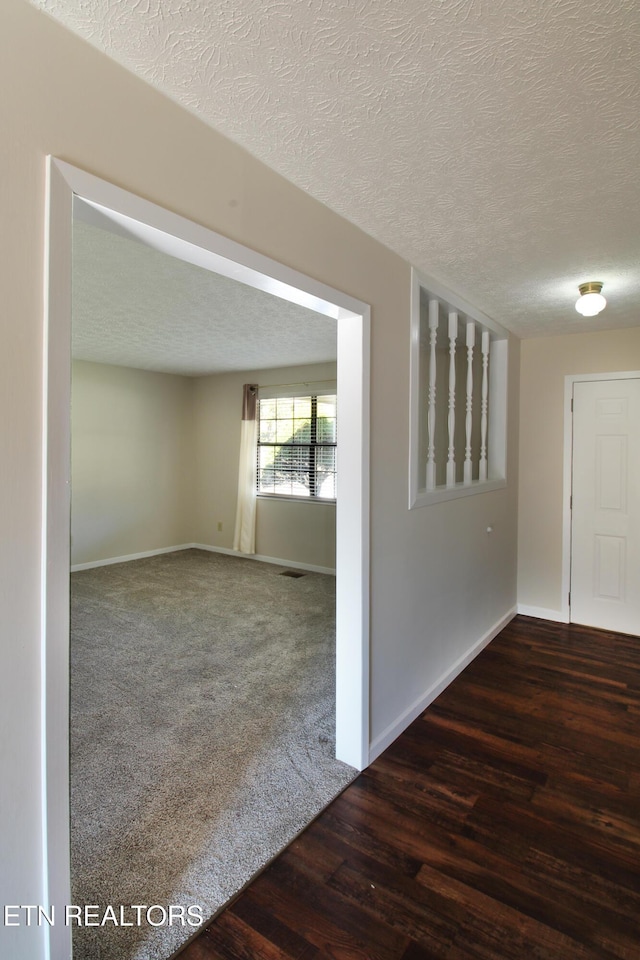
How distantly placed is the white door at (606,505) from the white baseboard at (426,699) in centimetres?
87

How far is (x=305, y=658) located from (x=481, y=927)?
78.8 inches

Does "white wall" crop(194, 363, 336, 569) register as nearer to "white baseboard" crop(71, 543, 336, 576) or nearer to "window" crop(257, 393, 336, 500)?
"white baseboard" crop(71, 543, 336, 576)

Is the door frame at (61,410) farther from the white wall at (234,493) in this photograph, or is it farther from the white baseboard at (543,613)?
the white wall at (234,493)

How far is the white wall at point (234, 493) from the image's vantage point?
5.86 m

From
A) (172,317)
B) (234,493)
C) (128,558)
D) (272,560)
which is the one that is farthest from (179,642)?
(234,493)

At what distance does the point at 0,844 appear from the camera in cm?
105

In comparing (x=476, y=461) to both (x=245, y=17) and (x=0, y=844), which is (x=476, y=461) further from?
(x=0, y=844)

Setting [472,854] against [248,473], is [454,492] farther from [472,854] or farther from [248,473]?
[248,473]

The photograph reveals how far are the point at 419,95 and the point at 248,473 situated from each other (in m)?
5.26

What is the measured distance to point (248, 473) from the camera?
20.8ft

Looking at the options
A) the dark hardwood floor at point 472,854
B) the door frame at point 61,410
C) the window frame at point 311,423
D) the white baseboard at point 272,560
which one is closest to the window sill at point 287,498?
the window frame at point 311,423

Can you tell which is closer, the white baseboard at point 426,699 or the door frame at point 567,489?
the white baseboard at point 426,699

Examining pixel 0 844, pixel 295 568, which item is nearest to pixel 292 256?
pixel 0 844


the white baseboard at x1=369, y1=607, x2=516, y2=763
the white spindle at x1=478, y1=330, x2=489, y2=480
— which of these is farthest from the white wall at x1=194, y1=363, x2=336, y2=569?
the white baseboard at x1=369, y1=607, x2=516, y2=763
